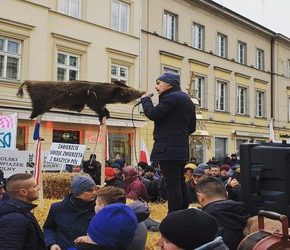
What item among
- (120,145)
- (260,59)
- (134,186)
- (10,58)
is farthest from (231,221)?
(260,59)

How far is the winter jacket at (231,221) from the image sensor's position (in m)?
3.93

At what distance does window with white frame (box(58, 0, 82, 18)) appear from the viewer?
21.8 m

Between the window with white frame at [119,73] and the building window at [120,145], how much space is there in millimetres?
2727

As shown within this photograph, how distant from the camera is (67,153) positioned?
11.8 meters

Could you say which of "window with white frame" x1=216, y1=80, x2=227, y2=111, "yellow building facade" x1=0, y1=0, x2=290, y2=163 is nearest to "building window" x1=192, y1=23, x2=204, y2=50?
"yellow building facade" x1=0, y1=0, x2=290, y2=163

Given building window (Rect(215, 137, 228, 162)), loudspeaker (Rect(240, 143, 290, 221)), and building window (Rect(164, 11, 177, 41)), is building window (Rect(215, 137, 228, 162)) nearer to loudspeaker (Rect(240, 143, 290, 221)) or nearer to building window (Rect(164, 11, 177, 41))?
building window (Rect(164, 11, 177, 41))

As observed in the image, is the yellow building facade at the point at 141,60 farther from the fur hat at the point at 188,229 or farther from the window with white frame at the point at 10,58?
the fur hat at the point at 188,229

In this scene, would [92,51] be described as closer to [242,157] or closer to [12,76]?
[12,76]

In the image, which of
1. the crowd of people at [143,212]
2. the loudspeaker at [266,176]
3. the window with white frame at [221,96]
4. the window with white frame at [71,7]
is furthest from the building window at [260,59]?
the loudspeaker at [266,176]

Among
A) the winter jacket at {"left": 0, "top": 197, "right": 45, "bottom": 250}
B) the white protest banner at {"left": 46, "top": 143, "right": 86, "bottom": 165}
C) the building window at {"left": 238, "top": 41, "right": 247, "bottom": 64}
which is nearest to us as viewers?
the winter jacket at {"left": 0, "top": 197, "right": 45, "bottom": 250}

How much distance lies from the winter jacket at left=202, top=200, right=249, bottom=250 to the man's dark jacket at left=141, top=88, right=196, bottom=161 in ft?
5.47

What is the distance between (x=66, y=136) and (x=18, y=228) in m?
17.9

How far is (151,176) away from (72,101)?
4.86 meters

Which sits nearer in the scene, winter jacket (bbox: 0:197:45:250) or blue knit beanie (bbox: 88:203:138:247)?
blue knit beanie (bbox: 88:203:138:247)
